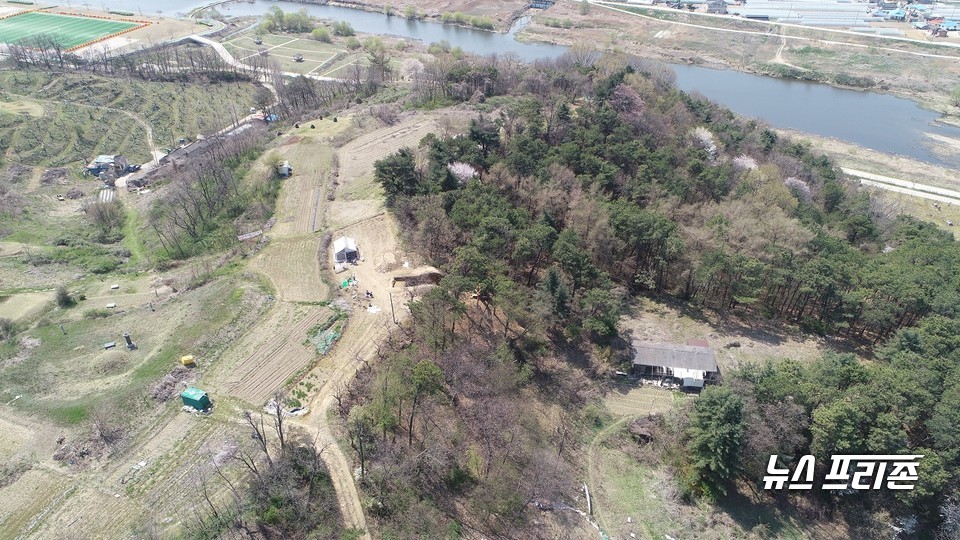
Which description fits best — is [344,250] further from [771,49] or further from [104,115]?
[771,49]

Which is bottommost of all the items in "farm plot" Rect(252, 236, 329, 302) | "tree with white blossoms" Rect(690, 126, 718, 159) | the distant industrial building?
"farm plot" Rect(252, 236, 329, 302)

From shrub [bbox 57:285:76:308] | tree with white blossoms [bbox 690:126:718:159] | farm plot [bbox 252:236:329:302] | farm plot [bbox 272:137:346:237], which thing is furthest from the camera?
tree with white blossoms [bbox 690:126:718:159]

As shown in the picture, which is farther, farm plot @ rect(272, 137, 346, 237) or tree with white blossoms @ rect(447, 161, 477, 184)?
farm plot @ rect(272, 137, 346, 237)

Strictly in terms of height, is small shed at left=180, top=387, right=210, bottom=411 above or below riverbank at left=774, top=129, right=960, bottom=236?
below

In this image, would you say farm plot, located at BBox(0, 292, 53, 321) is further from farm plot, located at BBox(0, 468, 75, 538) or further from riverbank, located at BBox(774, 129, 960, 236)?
riverbank, located at BBox(774, 129, 960, 236)

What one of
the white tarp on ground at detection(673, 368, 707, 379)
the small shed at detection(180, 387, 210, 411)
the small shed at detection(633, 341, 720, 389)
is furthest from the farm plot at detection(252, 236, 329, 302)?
the white tarp on ground at detection(673, 368, 707, 379)

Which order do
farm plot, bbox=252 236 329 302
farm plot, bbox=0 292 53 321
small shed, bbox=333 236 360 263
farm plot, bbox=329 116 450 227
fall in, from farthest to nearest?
1. farm plot, bbox=329 116 450 227
2. small shed, bbox=333 236 360 263
3. farm plot, bbox=0 292 53 321
4. farm plot, bbox=252 236 329 302
